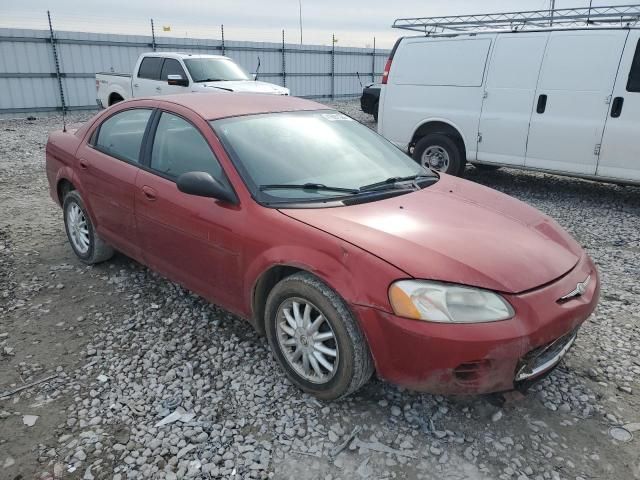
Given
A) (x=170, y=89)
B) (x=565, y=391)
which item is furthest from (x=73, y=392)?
(x=170, y=89)

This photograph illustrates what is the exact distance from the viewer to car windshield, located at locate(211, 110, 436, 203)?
288cm

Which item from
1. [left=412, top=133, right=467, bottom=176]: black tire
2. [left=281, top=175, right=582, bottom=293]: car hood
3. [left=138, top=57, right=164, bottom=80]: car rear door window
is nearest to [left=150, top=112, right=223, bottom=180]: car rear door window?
[left=281, top=175, right=582, bottom=293]: car hood

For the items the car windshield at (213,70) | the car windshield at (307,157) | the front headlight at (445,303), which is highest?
the car windshield at (213,70)

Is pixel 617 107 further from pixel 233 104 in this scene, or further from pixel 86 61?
pixel 86 61

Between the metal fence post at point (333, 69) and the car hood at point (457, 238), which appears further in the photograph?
the metal fence post at point (333, 69)

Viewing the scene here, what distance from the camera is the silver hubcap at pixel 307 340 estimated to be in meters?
2.54

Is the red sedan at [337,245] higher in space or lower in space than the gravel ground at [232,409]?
higher

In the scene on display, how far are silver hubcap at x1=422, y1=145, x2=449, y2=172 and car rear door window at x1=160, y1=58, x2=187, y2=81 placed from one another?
5.85 meters

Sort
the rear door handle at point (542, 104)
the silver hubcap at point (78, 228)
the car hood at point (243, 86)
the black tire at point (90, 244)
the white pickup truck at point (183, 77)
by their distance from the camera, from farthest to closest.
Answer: the white pickup truck at point (183, 77) < the car hood at point (243, 86) < the rear door handle at point (542, 104) < the silver hubcap at point (78, 228) < the black tire at point (90, 244)

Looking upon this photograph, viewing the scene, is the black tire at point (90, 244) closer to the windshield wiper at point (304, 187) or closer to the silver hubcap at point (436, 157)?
the windshield wiper at point (304, 187)

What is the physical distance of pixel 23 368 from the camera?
3008mm

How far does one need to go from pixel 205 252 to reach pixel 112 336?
95cm

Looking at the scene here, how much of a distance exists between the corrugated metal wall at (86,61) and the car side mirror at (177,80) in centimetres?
783

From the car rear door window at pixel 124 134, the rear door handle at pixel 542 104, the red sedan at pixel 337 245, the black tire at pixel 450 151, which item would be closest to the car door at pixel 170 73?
the black tire at pixel 450 151
